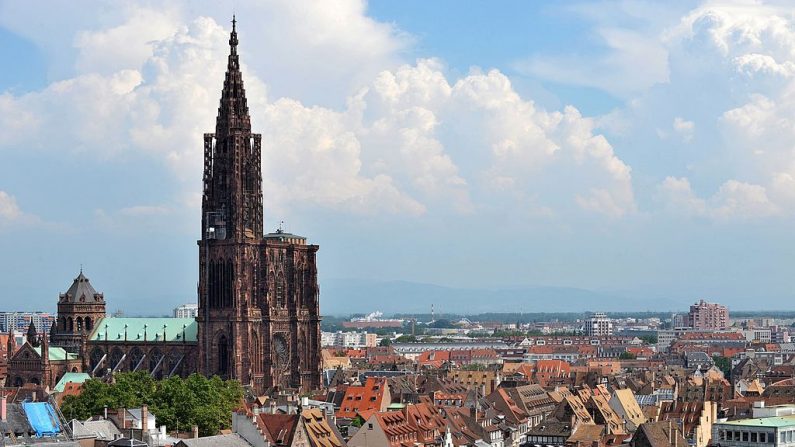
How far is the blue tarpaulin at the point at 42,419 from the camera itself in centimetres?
9112

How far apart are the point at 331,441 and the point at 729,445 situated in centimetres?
3328

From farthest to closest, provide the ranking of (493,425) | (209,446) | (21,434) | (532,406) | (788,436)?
1. (532,406)
2. (493,425)
3. (788,436)
4. (209,446)
5. (21,434)

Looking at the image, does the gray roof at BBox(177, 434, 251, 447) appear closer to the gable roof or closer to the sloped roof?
the gable roof

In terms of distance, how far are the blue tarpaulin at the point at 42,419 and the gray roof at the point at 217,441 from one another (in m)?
7.81

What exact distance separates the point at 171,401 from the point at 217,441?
38.9m

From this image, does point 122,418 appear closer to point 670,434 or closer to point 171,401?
point 171,401

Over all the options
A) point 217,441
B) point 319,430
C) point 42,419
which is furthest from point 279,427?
point 42,419

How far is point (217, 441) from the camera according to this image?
104 metres

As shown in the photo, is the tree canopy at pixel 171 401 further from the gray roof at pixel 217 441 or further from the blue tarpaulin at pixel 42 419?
the blue tarpaulin at pixel 42 419

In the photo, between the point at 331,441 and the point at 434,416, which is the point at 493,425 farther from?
the point at 331,441

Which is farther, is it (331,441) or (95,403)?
(95,403)

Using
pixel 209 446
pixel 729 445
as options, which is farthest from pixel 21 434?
pixel 729 445

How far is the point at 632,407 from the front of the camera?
184m

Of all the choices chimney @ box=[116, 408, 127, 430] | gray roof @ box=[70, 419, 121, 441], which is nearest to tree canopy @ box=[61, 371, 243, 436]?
chimney @ box=[116, 408, 127, 430]
